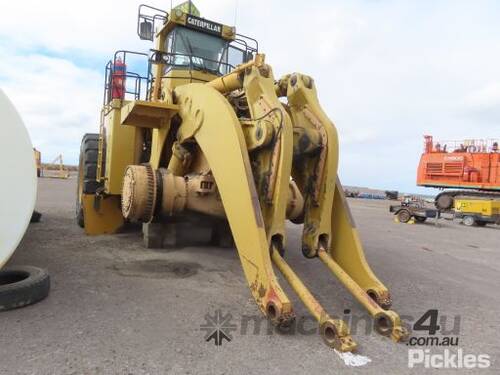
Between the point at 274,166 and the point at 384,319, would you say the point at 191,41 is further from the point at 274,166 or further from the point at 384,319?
the point at 384,319

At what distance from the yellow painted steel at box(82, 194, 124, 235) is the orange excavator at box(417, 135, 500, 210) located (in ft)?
46.4

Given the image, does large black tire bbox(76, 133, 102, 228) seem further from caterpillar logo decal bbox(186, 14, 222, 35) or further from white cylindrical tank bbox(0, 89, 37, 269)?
white cylindrical tank bbox(0, 89, 37, 269)

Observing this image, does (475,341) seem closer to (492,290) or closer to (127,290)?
(492,290)

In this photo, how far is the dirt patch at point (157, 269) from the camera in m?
4.76

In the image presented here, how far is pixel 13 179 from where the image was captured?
3.44 metres

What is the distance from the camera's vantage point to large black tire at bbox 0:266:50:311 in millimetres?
3377

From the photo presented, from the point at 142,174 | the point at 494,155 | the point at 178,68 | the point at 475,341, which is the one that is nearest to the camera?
the point at 475,341

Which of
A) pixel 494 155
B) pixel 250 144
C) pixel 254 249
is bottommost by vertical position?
pixel 254 249

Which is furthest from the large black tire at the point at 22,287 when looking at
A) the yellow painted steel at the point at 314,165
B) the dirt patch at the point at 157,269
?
the yellow painted steel at the point at 314,165

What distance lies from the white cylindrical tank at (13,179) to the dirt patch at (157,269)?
1.53 m

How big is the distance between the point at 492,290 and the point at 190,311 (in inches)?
152

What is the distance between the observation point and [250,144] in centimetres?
401

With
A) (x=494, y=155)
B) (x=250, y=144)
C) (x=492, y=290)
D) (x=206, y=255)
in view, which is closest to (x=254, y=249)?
(x=250, y=144)

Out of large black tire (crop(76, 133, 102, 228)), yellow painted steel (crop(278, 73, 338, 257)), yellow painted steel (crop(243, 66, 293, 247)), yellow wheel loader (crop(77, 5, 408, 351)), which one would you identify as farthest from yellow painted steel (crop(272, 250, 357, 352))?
large black tire (crop(76, 133, 102, 228))
